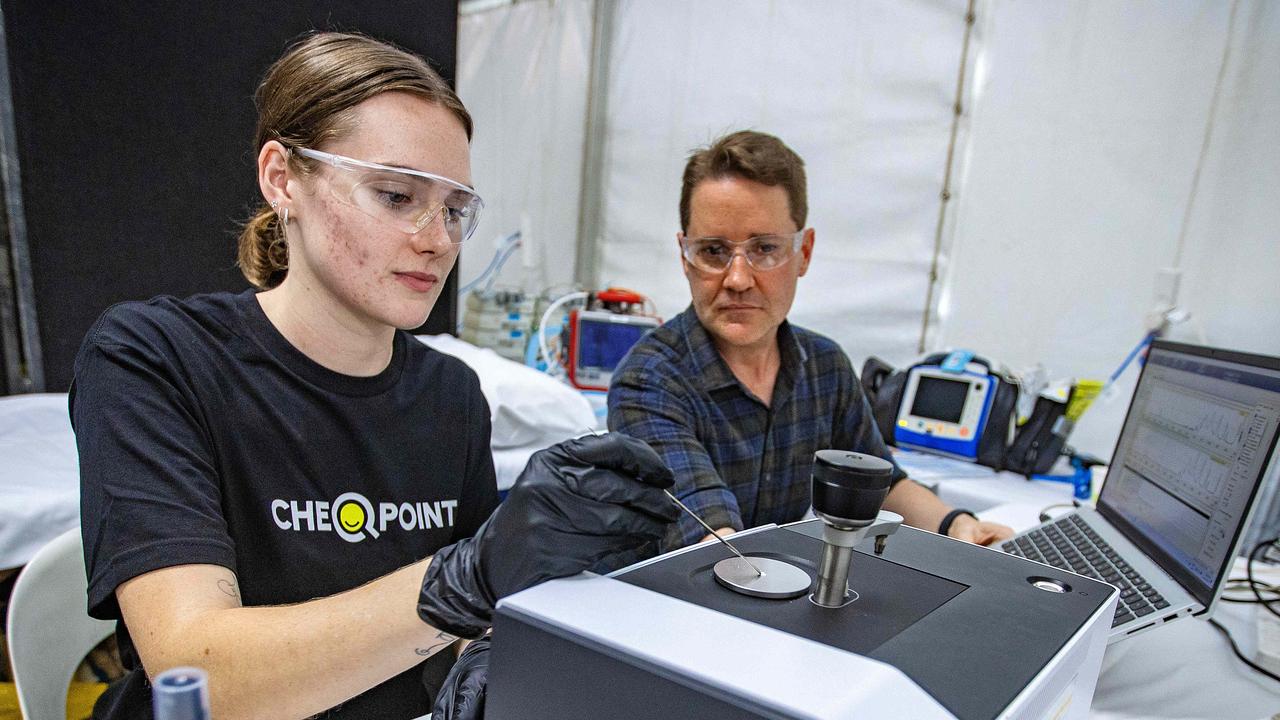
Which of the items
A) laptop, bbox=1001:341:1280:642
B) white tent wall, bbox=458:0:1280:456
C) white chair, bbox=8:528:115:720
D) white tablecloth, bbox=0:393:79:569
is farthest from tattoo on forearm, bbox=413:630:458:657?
white tent wall, bbox=458:0:1280:456

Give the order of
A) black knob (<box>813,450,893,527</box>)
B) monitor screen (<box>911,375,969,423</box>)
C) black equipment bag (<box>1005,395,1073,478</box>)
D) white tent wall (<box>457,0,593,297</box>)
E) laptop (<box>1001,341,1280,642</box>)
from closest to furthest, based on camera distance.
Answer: black knob (<box>813,450,893,527</box>)
laptop (<box>1001,341,1280,642</box>)
black equipment bag (<box>1005,395,1073,478</box>)
monitor screen (<box>911,375,969,423</box>)
white tent wall (<box>457,0,593,297</box>)

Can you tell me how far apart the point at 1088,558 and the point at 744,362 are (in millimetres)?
697

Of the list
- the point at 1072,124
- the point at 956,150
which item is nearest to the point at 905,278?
the point at 956,150

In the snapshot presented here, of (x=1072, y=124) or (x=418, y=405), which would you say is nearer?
(x=418, y=405)

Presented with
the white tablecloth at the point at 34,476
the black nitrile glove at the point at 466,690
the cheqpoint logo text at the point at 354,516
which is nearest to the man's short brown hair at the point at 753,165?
the cheqpoint logo text at the point at 354,516

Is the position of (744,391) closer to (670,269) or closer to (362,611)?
(362,611)

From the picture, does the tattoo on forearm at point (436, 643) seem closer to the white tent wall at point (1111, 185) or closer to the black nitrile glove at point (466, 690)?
the black nitrile glove at point (466, 690)

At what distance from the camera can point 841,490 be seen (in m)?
0.49

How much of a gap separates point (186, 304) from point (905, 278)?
2852 mm

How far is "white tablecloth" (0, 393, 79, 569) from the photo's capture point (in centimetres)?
136

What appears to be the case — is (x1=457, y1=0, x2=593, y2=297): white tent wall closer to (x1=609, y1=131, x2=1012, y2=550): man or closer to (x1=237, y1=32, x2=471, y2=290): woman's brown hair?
(x1=609, y1=131, x2=1012, y2=550): man

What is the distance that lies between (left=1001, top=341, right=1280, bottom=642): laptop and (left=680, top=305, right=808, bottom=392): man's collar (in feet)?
1.80

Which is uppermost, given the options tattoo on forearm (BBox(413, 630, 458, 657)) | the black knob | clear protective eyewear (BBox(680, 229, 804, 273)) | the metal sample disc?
clear protective eyewear (BBox(680, 229, 804, 273))

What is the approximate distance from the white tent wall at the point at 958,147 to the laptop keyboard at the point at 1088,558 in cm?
138
